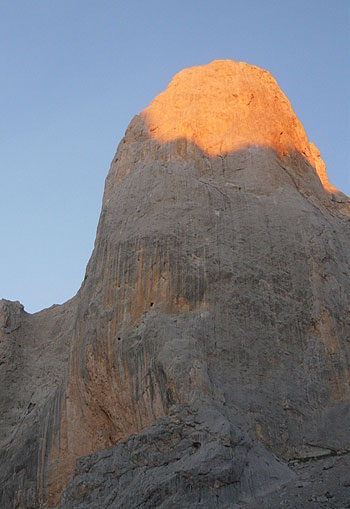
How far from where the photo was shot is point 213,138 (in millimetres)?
21031

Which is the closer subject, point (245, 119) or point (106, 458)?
point (106, 458)

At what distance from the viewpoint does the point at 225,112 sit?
21.6 meters

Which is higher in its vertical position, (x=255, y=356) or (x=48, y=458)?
(x=255, y=356)

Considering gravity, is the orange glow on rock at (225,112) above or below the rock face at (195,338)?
above

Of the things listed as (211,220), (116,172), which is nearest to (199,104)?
(116,172)

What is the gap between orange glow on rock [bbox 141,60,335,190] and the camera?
20938 mm

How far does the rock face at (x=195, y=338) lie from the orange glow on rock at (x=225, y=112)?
0.07m

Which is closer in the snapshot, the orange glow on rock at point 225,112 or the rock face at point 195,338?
the rock face at point 195,338

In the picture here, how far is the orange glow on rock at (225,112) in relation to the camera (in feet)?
68.7

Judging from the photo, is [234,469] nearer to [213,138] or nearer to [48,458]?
[48,458]

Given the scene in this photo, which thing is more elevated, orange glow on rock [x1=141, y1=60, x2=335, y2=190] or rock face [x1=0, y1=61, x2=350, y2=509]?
orange glow on rock [x1=141, y1=60, x2=335, y2=190]

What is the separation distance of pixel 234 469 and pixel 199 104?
13496 millimetres

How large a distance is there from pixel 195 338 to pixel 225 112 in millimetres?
9199

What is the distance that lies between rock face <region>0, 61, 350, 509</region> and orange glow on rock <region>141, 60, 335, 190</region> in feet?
0.25
